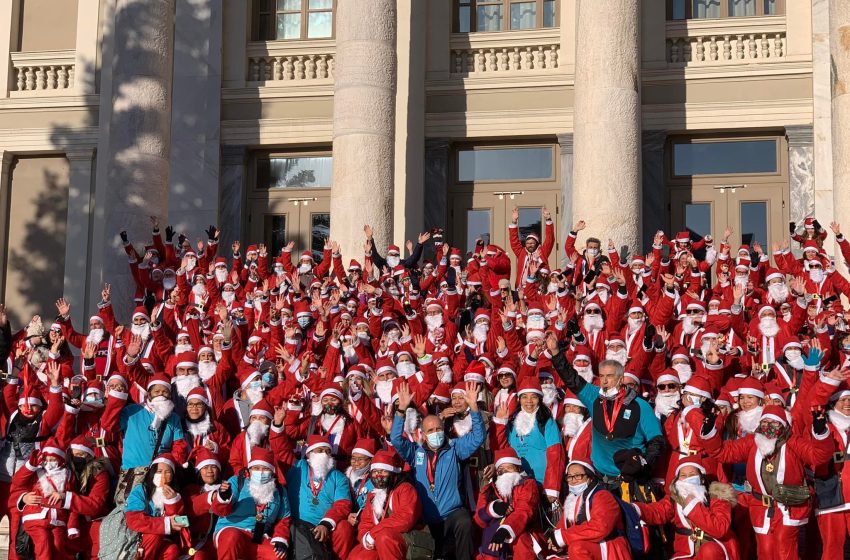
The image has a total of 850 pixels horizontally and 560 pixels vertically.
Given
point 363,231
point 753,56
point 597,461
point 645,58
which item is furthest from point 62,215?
point 597,461

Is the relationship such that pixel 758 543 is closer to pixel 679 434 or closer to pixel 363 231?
pixel 679 434

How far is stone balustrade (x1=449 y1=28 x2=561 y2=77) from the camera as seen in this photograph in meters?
21.7

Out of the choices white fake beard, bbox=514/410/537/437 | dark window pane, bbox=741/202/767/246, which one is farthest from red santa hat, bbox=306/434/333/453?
dark window pane, bbox=741/202/767/246

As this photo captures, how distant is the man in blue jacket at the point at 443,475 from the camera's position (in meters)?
9.95

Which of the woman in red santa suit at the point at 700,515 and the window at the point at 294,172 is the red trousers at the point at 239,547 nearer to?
the woman in red santa suit at the point at 700,515

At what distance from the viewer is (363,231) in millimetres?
18672

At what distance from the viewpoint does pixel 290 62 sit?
2277 centimetres

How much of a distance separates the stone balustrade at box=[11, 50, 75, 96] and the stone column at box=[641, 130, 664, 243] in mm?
11404

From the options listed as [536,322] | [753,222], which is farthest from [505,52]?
[536,322]

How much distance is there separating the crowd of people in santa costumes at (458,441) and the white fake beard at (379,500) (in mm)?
19

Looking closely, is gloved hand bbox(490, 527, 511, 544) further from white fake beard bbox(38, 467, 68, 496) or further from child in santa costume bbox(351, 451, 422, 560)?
white fake beard bbox(38, 467, 68, 496)

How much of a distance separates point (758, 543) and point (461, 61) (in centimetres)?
1430

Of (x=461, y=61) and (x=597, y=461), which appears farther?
(x=461, y=61)

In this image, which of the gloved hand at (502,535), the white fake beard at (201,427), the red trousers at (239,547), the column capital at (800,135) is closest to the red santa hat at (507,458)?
the gloved hand at (502,535)
